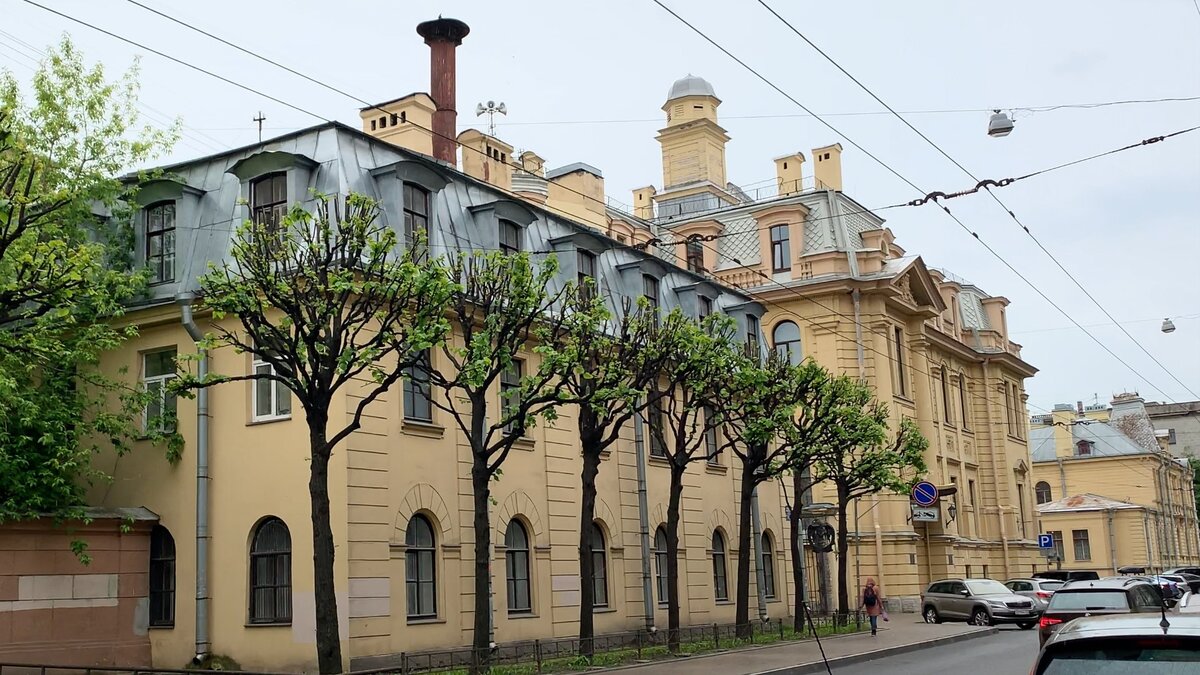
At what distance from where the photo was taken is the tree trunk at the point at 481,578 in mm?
20203

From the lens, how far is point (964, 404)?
60406 mm

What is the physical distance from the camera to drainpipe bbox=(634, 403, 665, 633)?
98.2 ft

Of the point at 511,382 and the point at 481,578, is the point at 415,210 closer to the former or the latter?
the point at 511,382

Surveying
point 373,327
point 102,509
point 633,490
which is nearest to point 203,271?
point 373,327

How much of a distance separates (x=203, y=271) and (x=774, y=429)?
43.7ft

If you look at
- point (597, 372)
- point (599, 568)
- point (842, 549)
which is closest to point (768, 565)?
point (842, 549)

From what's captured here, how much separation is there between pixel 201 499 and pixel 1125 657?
19707 mm

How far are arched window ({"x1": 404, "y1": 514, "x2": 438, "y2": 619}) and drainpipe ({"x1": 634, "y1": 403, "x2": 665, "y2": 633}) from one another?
7.20 m

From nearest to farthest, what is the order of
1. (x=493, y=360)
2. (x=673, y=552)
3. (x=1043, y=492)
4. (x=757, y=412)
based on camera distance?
(x=493, y=360) → (x=673, y=552) → (x=757, y=412) → (x=1043, y=492)

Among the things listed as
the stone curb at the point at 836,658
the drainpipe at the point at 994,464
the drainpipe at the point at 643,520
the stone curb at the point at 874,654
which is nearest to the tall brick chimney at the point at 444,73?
the drainpipe at the point at 643,520

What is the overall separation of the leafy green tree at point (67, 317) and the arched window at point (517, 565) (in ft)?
23.7

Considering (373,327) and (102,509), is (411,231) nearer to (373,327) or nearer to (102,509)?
(373,327)

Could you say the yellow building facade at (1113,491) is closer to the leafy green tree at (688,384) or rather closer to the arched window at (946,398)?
the arched window at (946,398)

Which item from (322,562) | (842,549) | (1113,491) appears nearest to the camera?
(322,562)
